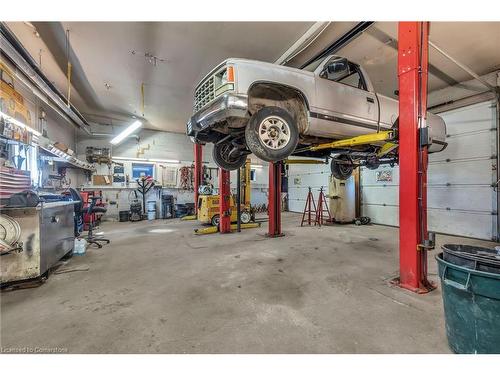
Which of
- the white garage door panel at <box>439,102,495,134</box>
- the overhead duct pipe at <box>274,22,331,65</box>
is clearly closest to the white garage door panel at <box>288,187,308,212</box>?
the white garage door panel at <box>439,102,495,134</box>

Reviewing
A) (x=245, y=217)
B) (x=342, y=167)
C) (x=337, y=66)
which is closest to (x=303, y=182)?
(x=245, y=217)

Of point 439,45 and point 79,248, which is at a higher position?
point 439,45

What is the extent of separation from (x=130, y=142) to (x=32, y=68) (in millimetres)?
6534

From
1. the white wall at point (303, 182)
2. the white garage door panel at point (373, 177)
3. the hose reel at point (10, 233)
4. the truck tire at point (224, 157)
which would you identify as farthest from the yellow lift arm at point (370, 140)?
the white wall at point (303, 182)

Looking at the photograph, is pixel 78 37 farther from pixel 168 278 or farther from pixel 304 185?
pixel 304 185

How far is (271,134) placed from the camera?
8.83ft

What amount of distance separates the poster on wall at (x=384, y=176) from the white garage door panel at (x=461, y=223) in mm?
1481

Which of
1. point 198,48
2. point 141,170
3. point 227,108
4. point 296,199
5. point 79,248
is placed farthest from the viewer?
point 296,199

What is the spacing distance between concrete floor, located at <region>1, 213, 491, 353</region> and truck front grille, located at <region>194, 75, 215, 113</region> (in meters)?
2.28

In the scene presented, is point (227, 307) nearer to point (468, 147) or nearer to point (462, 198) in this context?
point (462, 198)

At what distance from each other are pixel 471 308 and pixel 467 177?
577 cm

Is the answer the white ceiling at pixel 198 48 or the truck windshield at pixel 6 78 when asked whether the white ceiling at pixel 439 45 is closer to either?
the white ceiling at pixel 198 48

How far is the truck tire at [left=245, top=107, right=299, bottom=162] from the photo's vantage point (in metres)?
2.59

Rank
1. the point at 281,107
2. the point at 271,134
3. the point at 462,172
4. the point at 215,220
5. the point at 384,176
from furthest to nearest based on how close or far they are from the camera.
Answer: the point at 384,176 < the point at 215,220 < the point at 462,172 < the point at 281,107 < the point at 271,134
